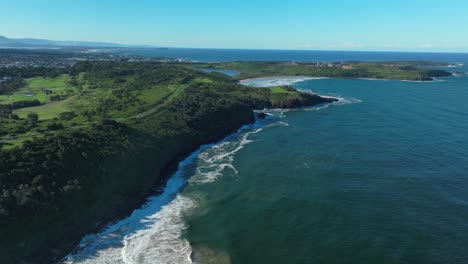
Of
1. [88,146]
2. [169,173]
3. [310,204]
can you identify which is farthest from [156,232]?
[88,146]

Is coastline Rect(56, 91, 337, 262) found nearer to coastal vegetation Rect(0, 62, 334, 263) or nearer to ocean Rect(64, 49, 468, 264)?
coastal vegetation Rect(0, 62, 334, 263)

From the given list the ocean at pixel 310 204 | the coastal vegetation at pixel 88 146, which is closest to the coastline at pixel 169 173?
the coastal vegetation at pixel 88 146

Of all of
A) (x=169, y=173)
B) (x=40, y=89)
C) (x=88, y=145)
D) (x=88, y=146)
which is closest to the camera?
(x=88, y=146)

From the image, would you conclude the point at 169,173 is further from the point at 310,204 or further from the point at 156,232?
the point at 310,204

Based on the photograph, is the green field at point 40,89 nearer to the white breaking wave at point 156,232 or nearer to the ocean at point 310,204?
the ocean at point 310,204

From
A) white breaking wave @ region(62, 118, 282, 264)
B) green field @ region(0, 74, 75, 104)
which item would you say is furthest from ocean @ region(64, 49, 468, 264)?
green field @ region(0, 74, 75, 104)

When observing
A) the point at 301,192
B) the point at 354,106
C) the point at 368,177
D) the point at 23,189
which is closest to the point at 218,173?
the point at 301,192
